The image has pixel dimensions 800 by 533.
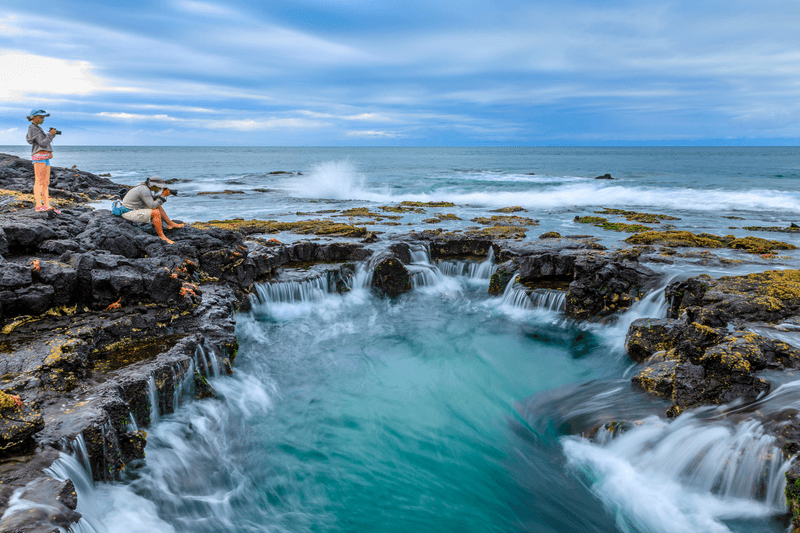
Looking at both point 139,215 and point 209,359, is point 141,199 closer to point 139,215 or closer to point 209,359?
point 139,215

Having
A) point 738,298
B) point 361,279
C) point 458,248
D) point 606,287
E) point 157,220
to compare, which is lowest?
point 361,279

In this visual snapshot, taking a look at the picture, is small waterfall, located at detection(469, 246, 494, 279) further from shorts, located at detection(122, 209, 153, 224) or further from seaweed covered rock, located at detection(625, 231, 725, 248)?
shorts, located at detection(122, 209, 153, 224)

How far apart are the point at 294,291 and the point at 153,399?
20.2 ft

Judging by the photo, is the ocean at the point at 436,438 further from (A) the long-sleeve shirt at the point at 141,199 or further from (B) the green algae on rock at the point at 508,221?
(B) the green algae on rock at the point at 508,221

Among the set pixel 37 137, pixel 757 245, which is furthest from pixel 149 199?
pixel 757 245

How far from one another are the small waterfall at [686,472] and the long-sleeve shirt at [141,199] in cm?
1021

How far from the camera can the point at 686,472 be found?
5395mm

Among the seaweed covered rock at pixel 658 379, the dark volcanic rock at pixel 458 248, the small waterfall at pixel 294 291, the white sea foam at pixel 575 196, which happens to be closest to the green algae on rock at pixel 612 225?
the dark volcanic rock at pixel 458 248

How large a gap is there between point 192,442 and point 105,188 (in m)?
29.1

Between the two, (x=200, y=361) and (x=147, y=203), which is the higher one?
(x=147, y=203)

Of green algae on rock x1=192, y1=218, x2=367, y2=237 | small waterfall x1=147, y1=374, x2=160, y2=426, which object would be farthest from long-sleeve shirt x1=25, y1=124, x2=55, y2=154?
small waterfall x1=147, y1=374, x2=160, y2=426

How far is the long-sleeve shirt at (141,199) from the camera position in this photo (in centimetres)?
995

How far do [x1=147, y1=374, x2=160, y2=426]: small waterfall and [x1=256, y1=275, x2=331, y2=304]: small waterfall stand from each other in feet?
17.7

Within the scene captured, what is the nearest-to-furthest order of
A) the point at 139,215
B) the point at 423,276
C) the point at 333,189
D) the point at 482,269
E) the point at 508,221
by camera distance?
the point at 139,215
the point at 423,276
the point at 482,269
the point at 508,221
the point at 333,189
